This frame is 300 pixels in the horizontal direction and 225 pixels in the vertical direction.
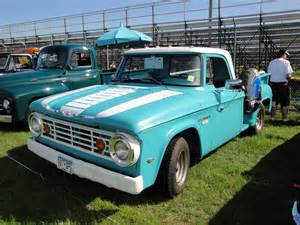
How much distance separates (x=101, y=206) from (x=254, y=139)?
3.72 meters

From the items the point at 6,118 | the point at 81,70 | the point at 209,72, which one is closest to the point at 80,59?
the point at 81,70

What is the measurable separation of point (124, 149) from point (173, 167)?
71cm

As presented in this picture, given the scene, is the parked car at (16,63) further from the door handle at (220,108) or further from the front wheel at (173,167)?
the front wheel at (173,167)

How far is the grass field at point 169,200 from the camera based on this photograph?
3502 mm

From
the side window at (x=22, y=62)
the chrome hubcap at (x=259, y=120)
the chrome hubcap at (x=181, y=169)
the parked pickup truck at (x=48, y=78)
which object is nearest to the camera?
the chrome hubcap at (x=181, y=169)

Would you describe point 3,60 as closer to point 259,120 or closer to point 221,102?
point 259,120

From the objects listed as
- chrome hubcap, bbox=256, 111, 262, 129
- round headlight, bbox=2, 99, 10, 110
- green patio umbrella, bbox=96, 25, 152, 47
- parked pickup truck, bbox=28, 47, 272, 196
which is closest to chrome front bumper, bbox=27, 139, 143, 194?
parked pickup truck, bbox=28, 47, 272, 196

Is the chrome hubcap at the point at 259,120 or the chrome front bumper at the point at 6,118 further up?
the chrome front bumper at the point at 6,118

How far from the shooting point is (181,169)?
4039 millimetres

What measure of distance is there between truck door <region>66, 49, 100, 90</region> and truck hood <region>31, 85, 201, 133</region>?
9.82 feet

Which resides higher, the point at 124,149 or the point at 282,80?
the point at 282,80

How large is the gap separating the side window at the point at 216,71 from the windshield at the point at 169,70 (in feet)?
0.92

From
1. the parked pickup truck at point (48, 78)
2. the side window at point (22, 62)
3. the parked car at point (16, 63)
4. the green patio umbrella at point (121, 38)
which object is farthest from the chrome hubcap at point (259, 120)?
the side window at point (22, 62)

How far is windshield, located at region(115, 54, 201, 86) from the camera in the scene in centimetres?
457
